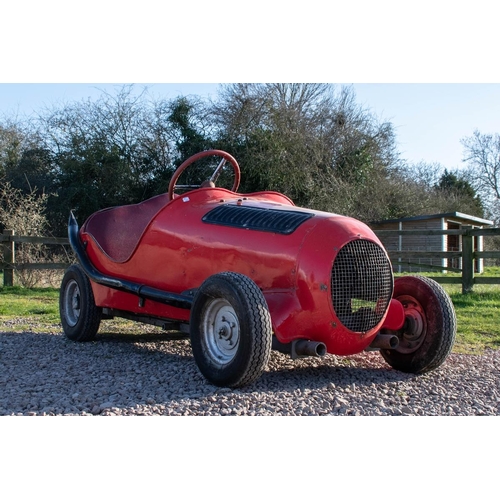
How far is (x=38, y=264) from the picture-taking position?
1328 centimetres

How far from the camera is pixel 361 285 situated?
4777 millimetres

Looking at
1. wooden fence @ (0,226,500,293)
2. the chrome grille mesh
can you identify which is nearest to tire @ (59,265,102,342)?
the chrome grille mesh

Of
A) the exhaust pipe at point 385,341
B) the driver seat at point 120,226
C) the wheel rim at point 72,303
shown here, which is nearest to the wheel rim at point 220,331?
the exhaust pipe at point 385,341

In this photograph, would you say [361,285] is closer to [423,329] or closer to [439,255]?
[423,329]

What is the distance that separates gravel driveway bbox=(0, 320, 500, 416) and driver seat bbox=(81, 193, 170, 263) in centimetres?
120

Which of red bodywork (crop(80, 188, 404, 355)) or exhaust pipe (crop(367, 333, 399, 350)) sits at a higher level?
red bodywork (crop(80, 188, 404, 355))

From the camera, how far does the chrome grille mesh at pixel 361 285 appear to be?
4645 mm

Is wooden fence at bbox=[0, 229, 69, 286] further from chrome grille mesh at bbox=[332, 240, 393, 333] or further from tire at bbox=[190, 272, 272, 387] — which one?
chrome grille mesh at bbox=[332, 240, 393, 333]

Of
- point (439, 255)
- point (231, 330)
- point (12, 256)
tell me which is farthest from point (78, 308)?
point (439, 255)

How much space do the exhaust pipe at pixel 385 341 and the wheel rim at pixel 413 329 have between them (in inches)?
15.1

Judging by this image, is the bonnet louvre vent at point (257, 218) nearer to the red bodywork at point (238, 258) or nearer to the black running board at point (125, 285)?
the red bodywork at point (238, 258)

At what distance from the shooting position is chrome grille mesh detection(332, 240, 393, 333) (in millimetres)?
4645

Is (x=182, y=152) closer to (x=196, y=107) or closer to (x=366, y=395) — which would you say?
(x=196, y=107)

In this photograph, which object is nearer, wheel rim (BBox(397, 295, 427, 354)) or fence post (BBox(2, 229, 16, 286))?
wheel rim (BBox(397, 295, 427, 354))
